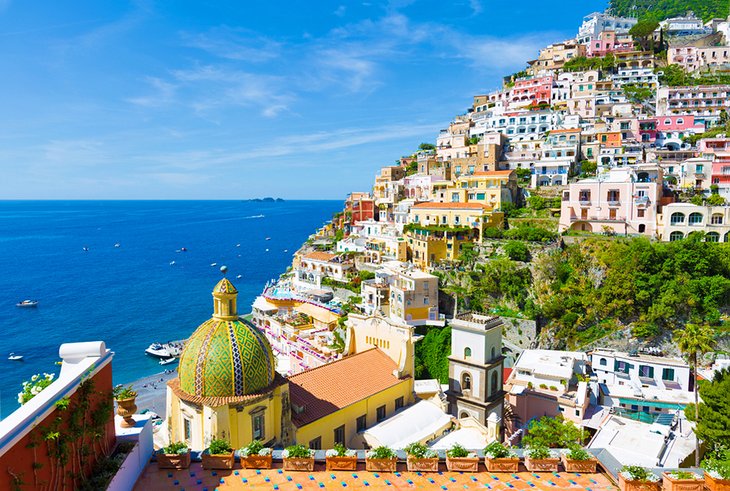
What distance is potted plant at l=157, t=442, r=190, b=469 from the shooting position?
35.8 feet

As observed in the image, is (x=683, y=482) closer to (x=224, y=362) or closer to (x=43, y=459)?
(x=43, y=459)

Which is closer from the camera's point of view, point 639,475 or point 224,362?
point 639,475

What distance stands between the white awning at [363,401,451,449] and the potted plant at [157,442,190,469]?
32.6 ft

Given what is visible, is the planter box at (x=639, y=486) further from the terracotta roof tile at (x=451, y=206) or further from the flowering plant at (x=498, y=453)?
the terracotta roof tile at (x=451, y=206)

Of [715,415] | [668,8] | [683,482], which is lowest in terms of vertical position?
[715,415]

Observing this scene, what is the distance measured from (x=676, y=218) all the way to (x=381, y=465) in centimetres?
4884

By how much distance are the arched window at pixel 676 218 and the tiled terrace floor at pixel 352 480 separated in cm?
4545

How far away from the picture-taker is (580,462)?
1098cm

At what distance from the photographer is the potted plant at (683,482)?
9223mm

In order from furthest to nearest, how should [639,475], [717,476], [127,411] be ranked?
[127,411] < [639,475] < [717,476]

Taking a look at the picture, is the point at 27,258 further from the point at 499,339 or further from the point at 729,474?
the point at 729,474

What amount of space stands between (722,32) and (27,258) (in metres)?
180

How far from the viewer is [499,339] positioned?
89.8 ft

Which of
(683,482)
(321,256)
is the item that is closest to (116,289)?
(321,256)
